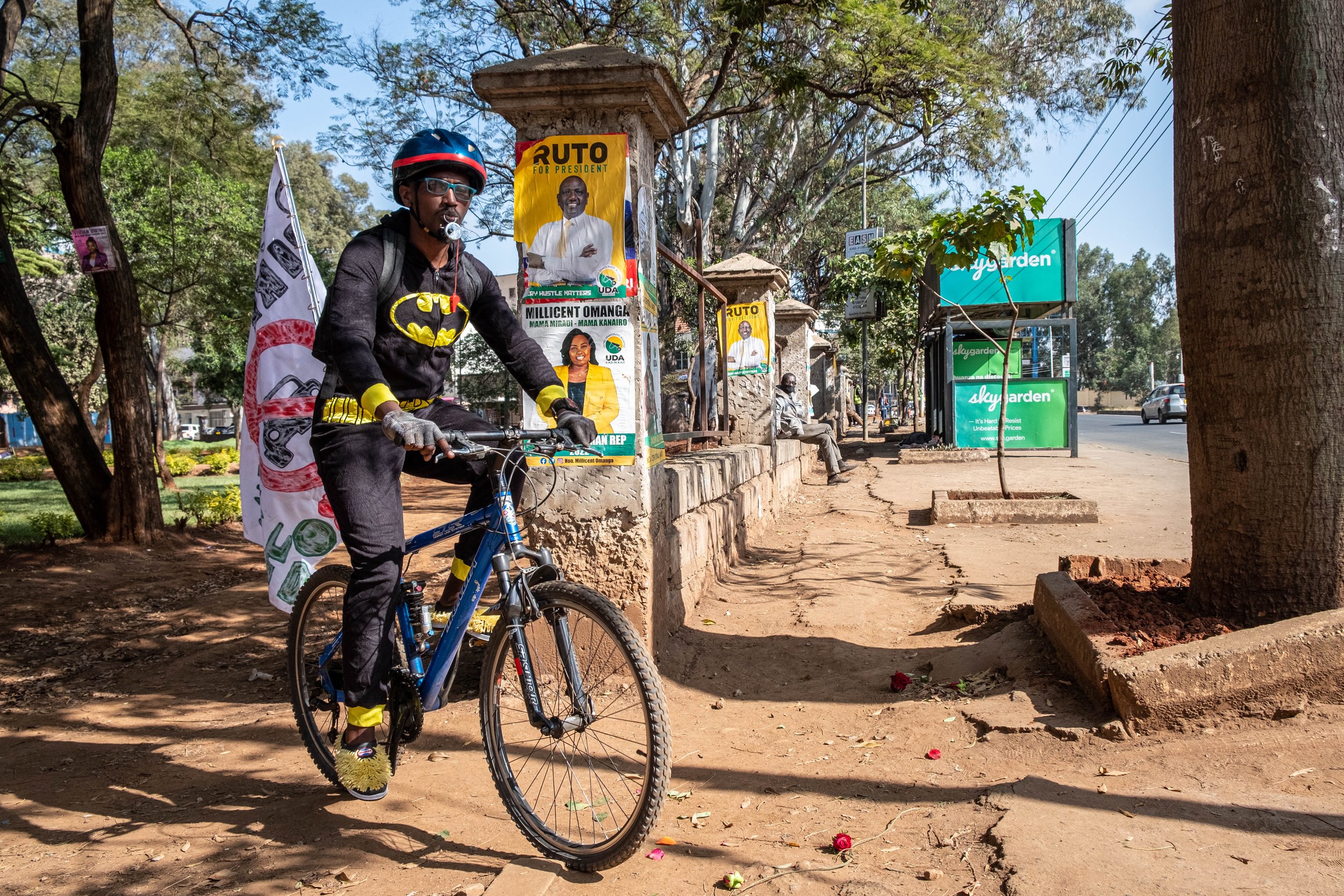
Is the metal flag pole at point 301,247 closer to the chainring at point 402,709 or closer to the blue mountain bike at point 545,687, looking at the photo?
the blue mountain bike at point 545,687

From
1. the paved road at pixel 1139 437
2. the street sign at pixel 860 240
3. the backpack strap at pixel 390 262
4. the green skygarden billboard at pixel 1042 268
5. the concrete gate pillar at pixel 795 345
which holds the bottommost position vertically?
the paved road at pixel 1139 437

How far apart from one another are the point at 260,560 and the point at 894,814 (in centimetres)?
830

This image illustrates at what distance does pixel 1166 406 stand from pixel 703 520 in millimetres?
35304

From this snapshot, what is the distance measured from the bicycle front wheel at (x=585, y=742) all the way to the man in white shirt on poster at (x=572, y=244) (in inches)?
73.5

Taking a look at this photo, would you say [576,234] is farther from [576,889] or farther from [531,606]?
[576,889]

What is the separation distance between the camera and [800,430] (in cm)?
1227

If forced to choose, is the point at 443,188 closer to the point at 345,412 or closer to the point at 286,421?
the point at 345,412

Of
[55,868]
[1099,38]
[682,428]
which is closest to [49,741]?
[55,868]

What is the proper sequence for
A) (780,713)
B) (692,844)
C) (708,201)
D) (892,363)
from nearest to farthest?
(692,844)
(780,713)
(708,201)
(892,363)

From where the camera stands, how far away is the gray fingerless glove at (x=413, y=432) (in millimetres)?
2449

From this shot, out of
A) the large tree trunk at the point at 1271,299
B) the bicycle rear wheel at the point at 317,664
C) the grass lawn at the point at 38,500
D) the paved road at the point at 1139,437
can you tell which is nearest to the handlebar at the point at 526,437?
the bicycle rear wheel at the point at 317,664

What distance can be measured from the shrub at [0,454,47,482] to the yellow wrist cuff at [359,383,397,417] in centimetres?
2326

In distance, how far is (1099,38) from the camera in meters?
23.2

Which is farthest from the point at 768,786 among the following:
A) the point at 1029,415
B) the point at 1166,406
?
the point at 1166,406
